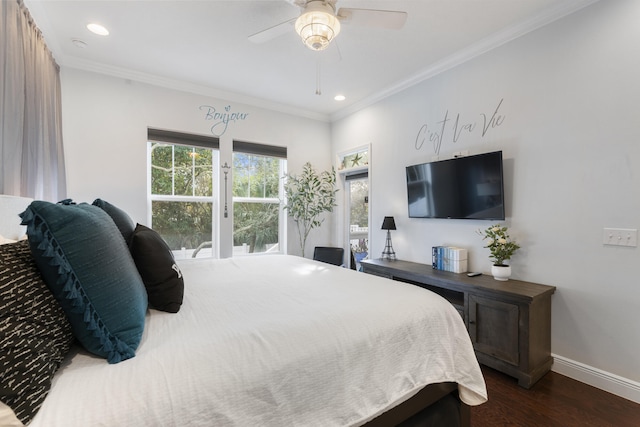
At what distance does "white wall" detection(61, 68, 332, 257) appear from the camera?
2.92 m

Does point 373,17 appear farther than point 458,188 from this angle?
No

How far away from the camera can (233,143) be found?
3805 millimetres

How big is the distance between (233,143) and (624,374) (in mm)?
4234

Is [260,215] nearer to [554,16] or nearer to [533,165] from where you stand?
[533,165]

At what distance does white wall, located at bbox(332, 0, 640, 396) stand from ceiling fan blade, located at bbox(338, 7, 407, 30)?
1318mm

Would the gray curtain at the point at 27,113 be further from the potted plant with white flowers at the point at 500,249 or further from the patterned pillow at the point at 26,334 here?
the potted plant with white flowers at the point at 500,249

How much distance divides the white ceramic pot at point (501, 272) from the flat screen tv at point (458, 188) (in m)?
0.42

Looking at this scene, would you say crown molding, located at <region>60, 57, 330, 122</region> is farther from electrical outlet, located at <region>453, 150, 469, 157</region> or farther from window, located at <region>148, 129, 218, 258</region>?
electrical outlet, located at <region>453, 150, 469, 157</region>

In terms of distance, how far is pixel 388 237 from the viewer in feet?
11.7

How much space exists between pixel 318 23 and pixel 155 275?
1.68 m

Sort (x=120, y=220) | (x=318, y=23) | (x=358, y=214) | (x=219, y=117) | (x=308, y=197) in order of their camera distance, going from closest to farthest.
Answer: (x=120, y=220), (x=318, y=23), (x=219, y=117), (x=308, y=197), (x=358, y=214)

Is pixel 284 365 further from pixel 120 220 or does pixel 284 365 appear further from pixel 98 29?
pixel 98 29

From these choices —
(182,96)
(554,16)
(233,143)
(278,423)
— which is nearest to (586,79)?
(554,16)

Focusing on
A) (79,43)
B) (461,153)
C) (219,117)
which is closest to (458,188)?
(461,153)
